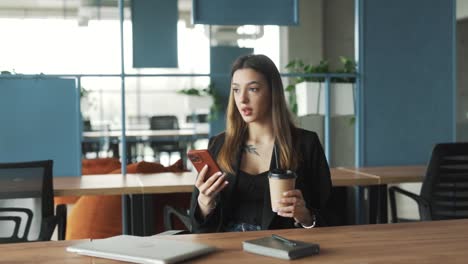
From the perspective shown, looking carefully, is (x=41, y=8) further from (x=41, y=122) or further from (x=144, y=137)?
(x=41, y=122)

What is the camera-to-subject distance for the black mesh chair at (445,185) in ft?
11.1

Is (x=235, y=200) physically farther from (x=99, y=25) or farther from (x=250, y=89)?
(x=99, y=25)

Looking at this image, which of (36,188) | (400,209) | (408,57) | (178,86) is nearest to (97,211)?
(36,188)

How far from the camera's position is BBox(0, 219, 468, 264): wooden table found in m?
1.62

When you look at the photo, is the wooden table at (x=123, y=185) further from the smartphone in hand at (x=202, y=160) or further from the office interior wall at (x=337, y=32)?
the office interior wall at (x=337, y=32)

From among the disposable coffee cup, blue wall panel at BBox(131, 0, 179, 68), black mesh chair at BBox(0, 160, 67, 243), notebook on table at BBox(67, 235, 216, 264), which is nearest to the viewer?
notebook on table at BBox(67, 235, 216, 264)

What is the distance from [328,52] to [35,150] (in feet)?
22.0

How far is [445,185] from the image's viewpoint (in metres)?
3.46

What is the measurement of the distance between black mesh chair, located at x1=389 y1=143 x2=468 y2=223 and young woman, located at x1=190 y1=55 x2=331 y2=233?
1077mm

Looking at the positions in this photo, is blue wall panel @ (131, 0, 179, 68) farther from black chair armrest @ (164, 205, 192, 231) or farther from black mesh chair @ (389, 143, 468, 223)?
black mesh chair @ (389, 143, 468, 223)

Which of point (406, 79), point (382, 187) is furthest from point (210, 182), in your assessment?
point (406, 79)

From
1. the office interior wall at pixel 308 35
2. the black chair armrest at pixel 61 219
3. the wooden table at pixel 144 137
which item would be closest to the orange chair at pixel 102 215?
the black chair armrest at pixel 61 219

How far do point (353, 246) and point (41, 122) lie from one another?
9.39 ft

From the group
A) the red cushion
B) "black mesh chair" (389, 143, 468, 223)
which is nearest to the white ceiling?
the red cushion
